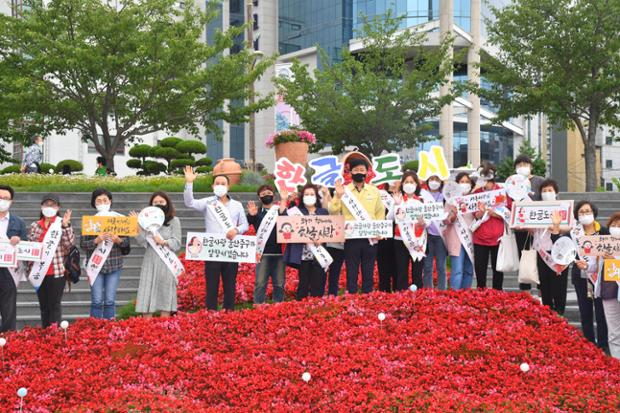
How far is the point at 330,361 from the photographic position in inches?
291

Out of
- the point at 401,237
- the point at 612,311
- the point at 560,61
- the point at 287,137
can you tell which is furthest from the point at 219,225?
the point at 560,61

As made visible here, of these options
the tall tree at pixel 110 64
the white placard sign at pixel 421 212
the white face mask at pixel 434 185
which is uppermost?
the tall tree at pixel 110 64

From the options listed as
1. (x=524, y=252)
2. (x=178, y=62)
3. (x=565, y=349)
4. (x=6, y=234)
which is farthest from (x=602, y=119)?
(x=6, y=234)

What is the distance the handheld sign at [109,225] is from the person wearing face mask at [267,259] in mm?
1725

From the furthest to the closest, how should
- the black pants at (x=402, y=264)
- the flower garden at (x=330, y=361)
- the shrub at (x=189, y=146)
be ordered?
the shrub at (x=189, y=146)
the black pants at (x=402, y=264)
the flower garden at (x=330, y=361)

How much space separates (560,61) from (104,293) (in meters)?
20.0

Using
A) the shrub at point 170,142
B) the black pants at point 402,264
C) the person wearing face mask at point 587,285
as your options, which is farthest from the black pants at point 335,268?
the shrub at point 170,142

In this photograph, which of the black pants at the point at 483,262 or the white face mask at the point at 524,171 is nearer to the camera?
the black pants at the point at 483,262

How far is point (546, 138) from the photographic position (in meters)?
90.0

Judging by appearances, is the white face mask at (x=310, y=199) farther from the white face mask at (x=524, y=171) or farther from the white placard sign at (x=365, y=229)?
the white face mask at (x=524, y=171)

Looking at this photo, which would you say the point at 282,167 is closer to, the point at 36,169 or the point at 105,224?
the point at 105,224

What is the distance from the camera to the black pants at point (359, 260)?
976cm

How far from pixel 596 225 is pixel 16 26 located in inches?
710

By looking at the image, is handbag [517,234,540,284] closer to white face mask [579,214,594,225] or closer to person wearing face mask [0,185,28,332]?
white face mask [579,214,594,225]
